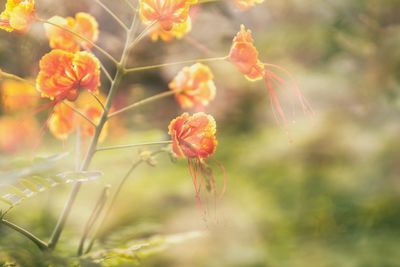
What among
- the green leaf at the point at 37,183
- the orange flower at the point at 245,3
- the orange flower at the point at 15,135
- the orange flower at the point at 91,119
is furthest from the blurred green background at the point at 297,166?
the green leaf at the point at 37,183

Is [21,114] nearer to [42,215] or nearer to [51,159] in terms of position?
[42,215]

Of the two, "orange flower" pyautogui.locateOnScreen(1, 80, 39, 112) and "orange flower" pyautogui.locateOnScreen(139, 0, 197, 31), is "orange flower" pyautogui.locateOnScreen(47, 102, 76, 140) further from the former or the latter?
"orange flower" pyautogui.locateOnScreen(1, 80, 39, 112)

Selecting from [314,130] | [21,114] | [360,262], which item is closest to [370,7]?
[314,130]

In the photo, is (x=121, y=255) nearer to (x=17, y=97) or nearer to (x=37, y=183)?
(x=37, y=183)

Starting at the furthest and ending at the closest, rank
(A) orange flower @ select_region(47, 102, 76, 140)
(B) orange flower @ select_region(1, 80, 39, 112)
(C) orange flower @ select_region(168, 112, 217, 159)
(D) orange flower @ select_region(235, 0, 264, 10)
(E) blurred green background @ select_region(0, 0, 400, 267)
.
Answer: (E) blurred green background @ select_region(0, 0, 400, 267)
(B) orange flower @ select_region(1, 80, 39, 112)
(A) orange flower @ select_region(47, 102, 76, 140)
(D) orange flower @ select_region(235, 0, 264, 10)
(C) orange flower @ select_region(168, 112, 217, 159)

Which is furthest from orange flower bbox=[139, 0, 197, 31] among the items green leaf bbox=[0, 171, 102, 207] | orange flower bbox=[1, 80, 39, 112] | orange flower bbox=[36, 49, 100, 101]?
orange flower bbox=[1, 80, 39, 112]
